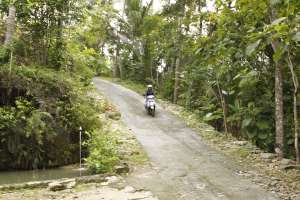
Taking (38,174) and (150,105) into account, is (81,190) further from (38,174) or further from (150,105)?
(150,105)

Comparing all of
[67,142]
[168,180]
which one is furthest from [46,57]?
[168,180]

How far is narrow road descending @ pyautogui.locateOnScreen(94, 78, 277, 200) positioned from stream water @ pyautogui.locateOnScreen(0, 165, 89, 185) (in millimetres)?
1759

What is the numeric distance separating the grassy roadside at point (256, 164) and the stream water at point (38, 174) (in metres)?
3.61

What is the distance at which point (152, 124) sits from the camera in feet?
45.2

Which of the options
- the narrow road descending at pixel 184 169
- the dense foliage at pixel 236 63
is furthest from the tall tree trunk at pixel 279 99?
the narrow road descending at pixel 184 169

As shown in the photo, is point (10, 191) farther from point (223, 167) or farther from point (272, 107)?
point (272, 107)

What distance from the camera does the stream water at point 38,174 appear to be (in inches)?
338

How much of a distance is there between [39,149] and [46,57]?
11.5ft

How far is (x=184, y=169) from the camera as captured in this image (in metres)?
8.45

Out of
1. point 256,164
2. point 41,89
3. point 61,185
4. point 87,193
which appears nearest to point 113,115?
point 41,89

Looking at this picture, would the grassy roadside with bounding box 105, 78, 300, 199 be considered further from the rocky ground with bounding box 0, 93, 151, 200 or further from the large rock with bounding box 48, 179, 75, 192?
the large rock with bounding box 48, 179, 75, 192

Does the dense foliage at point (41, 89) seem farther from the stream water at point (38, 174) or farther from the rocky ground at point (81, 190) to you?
A: the rocky ground at point (81, 190)

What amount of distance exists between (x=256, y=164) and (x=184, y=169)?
67.3 inches

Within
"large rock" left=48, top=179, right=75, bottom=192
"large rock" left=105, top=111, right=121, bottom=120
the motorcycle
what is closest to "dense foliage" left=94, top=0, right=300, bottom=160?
the motorcycle
